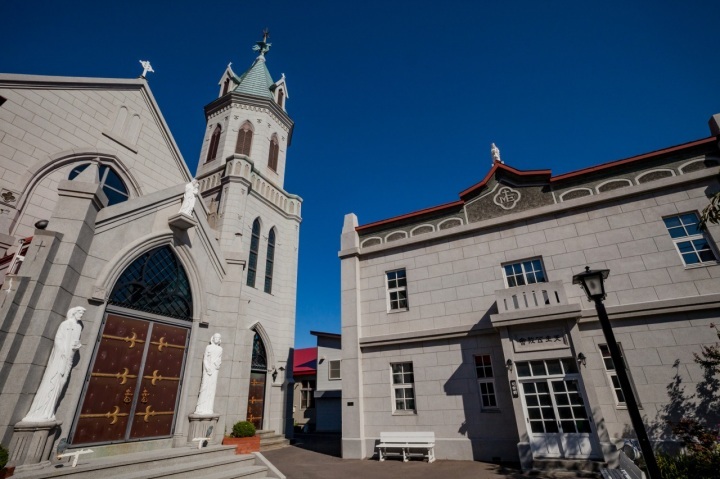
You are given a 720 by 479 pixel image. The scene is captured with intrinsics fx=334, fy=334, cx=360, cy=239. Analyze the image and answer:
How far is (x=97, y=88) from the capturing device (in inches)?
539

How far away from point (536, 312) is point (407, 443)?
6.45 m

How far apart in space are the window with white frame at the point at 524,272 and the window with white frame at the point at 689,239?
13.1 feet

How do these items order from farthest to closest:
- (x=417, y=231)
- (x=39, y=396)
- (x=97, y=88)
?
(x=417, y=231)
(x=97, y=88)
(x=39, y=396)

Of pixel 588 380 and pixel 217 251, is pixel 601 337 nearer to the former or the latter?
pixel 588 380

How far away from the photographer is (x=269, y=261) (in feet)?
66.8

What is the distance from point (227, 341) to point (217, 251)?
316 centimetres

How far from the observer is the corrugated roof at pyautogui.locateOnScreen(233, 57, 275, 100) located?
971 inches

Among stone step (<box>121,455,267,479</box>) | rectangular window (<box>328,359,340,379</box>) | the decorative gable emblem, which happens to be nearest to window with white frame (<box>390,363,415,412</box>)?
stone step (<box>121,455,267,479</box>)

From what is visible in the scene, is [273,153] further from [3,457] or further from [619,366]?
[619,366]

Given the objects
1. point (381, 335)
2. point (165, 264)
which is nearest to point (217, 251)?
point (165, 264)

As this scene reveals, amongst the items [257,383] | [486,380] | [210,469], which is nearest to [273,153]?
[257,383]

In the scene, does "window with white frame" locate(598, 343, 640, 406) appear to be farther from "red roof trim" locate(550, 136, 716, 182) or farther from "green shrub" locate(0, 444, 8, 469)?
"green shrub" locate(0, 444, 8, 469)

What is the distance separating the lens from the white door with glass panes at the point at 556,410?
9648mm

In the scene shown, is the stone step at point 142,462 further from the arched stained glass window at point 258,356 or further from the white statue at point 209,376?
the arched stained glass window at point 258,356
